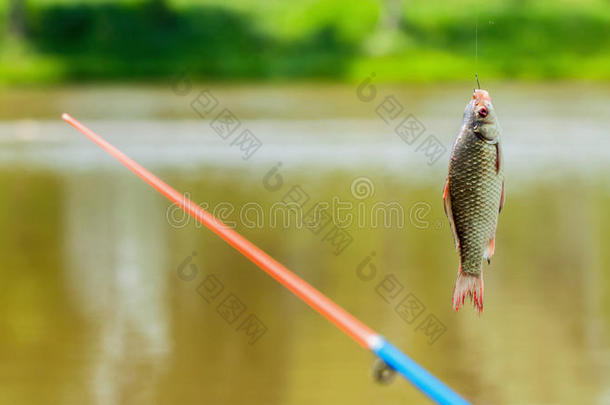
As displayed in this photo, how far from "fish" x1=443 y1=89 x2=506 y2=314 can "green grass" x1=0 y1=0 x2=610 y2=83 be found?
52.6 feet

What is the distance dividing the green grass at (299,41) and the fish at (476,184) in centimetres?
1604

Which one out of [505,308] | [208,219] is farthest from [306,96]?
[208,219]

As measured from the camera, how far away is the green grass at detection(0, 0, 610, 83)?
57.8 feet

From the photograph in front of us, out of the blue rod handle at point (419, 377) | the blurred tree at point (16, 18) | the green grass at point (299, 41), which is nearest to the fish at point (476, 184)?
the blue rod handle at point (419, 377)

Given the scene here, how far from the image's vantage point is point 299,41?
18.9 m

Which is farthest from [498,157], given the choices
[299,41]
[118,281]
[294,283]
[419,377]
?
[299,41]

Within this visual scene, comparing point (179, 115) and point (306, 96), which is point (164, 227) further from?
point (306, 96)

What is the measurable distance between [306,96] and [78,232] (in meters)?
8.57

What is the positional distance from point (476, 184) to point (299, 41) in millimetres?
17985

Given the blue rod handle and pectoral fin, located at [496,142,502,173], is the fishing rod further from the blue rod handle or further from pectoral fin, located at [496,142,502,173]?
pectoral fin, located at [496,142,502,173]

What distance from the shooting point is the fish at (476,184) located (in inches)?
46.2

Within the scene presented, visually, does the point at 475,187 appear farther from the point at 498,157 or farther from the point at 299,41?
Answer: the point at 299,41

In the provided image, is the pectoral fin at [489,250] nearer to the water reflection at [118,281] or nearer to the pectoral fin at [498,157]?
the pectoral fin at [498,157]

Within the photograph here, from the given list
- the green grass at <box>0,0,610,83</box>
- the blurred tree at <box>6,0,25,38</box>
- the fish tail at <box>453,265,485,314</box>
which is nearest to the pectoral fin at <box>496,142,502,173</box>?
the fish tail at <box>453,265,485,314</box>
